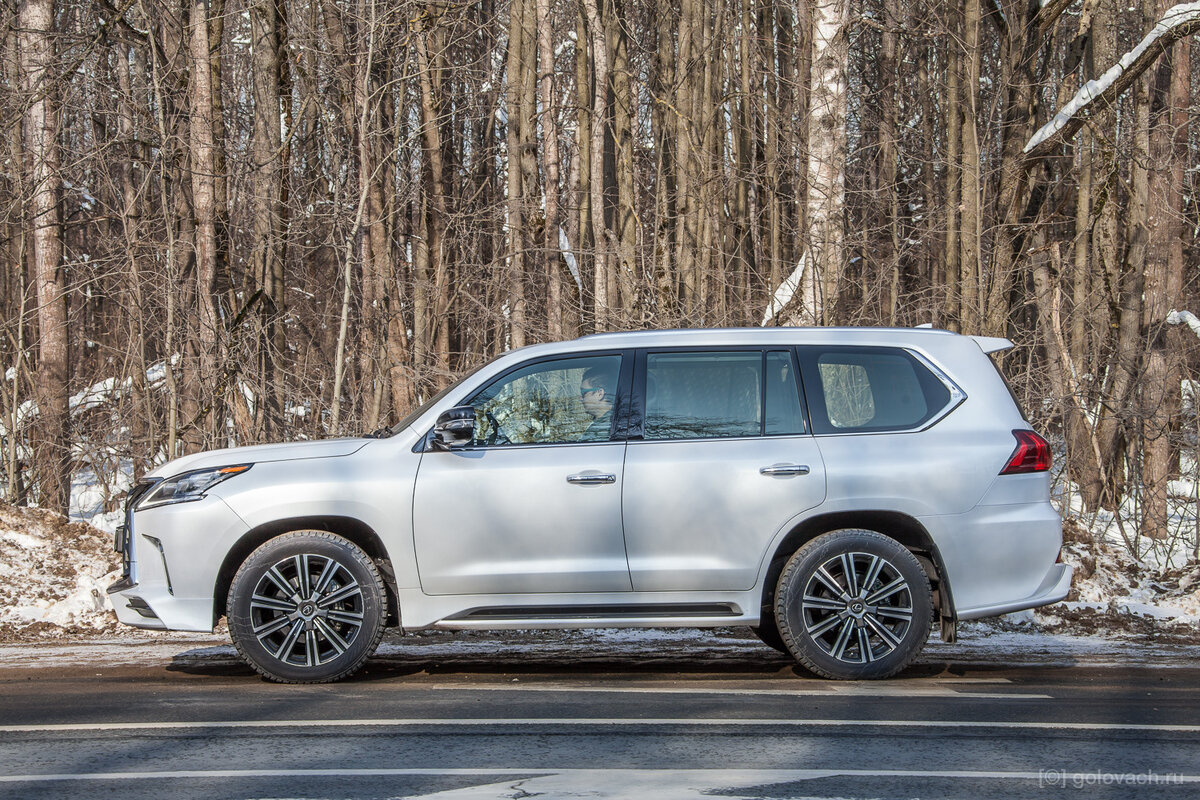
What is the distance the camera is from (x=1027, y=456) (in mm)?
6676

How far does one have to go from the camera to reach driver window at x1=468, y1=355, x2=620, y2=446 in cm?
673

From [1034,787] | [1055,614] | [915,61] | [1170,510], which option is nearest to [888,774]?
[1034,787]

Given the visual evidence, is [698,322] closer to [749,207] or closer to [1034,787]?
[1034,787]

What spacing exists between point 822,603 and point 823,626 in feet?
0.42

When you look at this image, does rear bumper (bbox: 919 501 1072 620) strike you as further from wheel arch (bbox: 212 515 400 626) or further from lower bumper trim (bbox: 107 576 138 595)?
lower bumper trim (bbox: 107 576 138 595)

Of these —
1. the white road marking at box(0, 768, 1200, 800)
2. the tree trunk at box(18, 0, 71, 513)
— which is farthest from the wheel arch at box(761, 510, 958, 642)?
the tree trunk at box(18, 0, 71, 513)

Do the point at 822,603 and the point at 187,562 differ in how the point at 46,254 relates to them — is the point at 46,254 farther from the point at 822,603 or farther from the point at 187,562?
the point at 822,603

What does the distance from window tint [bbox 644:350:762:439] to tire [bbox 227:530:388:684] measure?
1831mm

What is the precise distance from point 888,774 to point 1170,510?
37.9 ft

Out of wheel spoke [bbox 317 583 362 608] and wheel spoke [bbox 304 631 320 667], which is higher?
wheel spoke [bbox 317 583 362 608]

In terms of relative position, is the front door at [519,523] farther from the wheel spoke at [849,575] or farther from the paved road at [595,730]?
the wheel spoke at [849,575]

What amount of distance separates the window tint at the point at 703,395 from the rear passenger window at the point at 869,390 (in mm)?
344

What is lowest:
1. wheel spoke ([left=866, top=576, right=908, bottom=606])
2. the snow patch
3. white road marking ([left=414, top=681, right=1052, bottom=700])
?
white road marking ([left=414, top=681, right=1052, bottom=700])

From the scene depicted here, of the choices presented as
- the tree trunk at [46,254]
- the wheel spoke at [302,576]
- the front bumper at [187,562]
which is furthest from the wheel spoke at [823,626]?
the tree trunk at [46,254]
